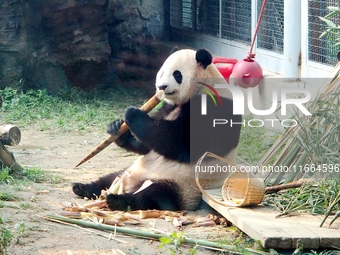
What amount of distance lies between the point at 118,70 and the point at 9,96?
2.11 m

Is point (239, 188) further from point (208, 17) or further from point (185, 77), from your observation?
Result: point (208, 17)

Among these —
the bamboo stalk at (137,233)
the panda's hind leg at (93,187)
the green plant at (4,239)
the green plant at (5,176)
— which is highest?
the green plant at (4,239)

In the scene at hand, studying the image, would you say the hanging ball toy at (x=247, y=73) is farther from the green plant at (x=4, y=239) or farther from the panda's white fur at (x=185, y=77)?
the green plant at (x=4, y=239)

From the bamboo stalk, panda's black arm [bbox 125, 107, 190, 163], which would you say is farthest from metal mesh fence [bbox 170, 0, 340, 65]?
the bamboo stalk

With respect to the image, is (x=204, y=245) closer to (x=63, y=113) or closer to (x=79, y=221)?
(x=79, y=221)

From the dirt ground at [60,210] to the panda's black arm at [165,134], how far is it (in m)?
0.52

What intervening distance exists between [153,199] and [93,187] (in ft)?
2.57

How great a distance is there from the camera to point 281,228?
4.07 m

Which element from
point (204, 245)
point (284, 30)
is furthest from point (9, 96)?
A: point (204, 245)

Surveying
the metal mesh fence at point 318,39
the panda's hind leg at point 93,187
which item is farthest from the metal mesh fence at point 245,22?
the panda's hind leg at point 93,187

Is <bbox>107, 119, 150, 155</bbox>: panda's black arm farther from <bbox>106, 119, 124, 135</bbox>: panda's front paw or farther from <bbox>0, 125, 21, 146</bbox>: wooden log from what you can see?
<bbox>0, 125, 21, 146</bbox>: wooden log

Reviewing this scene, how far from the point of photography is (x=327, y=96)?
507cm

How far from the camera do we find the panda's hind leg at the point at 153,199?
5156 mm

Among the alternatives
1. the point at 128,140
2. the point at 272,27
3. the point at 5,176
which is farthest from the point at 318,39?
the point at 5,176
